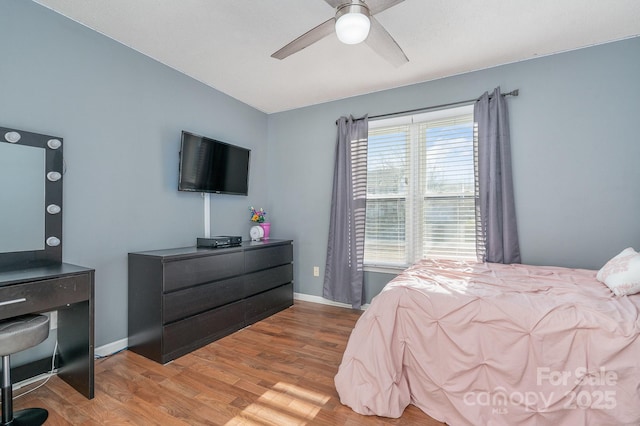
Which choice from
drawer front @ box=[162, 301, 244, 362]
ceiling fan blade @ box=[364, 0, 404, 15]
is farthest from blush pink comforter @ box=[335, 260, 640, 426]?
ceiling fan blade @ box=[364, 0, 404, 15]

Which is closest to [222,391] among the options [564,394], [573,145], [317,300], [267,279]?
[267,279]

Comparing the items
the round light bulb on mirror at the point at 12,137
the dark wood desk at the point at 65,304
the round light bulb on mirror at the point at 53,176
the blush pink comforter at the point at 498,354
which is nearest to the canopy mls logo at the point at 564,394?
the blush pink comforter at the point at 498,354

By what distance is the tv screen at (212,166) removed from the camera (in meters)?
2.77

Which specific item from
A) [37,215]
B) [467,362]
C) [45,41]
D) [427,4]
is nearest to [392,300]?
[467,362]

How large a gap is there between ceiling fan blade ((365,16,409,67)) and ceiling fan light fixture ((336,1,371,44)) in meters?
0.12

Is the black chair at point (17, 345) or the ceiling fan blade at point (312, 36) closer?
the black chair at point (17, 345)

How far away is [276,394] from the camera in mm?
1809

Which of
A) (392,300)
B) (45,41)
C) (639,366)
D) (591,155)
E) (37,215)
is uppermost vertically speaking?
(45,41)

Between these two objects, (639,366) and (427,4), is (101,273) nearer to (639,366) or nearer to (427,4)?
(427,4)

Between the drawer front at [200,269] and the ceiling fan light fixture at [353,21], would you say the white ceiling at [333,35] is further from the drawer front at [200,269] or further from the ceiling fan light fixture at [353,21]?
the drawer front at [200,269]

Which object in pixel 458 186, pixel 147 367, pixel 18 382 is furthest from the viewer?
pixel 458 186

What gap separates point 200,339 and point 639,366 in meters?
2.66

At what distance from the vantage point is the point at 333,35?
230 centimetres

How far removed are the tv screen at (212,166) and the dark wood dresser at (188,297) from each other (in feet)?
2.30
